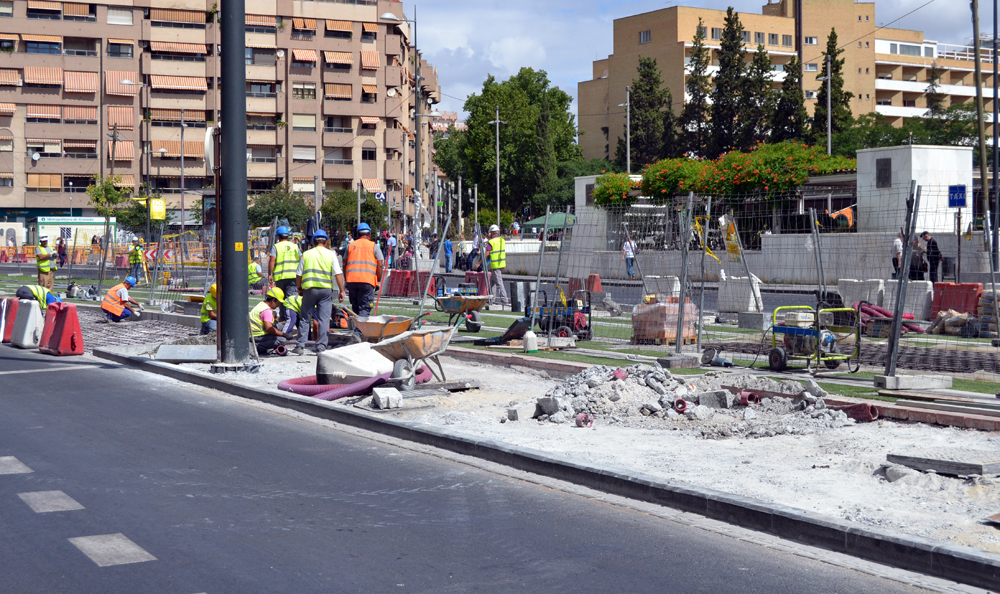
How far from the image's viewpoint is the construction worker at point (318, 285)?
1421 centimetres

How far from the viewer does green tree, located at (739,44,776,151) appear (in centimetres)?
6531

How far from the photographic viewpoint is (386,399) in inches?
378

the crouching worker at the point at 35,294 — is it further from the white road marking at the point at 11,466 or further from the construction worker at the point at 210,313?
the white road marking at the point at 11,466

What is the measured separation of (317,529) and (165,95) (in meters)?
74.0

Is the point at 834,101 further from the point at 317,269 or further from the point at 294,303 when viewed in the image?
the point at 317,269

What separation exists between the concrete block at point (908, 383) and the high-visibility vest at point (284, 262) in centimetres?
964

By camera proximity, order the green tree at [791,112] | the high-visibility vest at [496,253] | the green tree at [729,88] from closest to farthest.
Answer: the high-visibility vest at [496,253] → the green tree at [791,112] → the green tree at [729,88]

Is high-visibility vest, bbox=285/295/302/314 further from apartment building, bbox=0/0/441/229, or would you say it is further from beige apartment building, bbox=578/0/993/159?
beige apartment building, bbox=578/0/993/159

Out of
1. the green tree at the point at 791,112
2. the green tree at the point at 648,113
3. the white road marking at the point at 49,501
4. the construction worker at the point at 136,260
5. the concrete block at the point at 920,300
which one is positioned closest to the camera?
the white road marking at the point at 49,501

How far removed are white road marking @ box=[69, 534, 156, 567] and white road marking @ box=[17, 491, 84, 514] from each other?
29.3 inches

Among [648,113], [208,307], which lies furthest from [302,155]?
[208,307]

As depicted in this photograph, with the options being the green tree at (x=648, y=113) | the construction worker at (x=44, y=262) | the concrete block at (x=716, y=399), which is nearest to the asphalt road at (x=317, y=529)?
the concrete block at (x=716, y=399)

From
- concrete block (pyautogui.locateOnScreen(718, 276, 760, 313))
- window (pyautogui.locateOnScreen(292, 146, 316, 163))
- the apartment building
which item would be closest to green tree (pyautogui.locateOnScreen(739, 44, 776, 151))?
the apartment building

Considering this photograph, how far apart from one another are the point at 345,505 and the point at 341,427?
3.03 meters
